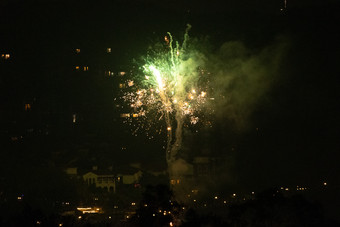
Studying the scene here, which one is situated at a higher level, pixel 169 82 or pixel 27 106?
pixel 27 106

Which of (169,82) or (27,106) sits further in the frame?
(27,106)

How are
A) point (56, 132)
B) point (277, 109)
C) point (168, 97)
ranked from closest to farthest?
point (168, 97)
point (56, 132)
point (277, 109)

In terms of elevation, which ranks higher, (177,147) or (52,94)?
(52,94)

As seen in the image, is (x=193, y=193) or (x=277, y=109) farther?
(x=277, y=109)

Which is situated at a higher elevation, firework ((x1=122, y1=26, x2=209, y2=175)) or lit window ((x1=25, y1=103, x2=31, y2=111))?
lit window ((x1=25, y1=103, x2=31, y2=111))

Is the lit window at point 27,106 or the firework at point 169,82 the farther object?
the lit window at point 27,106

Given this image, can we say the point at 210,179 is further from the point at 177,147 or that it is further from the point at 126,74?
the point at 126,74

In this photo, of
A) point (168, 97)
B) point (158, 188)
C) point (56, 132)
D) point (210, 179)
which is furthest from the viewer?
point (56, 132)

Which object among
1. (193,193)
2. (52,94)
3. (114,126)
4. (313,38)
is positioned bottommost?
(193,193)

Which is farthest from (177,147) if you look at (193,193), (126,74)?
(126,74)

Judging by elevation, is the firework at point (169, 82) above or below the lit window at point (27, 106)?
below

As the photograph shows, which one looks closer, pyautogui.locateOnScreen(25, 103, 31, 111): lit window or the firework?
the firework
